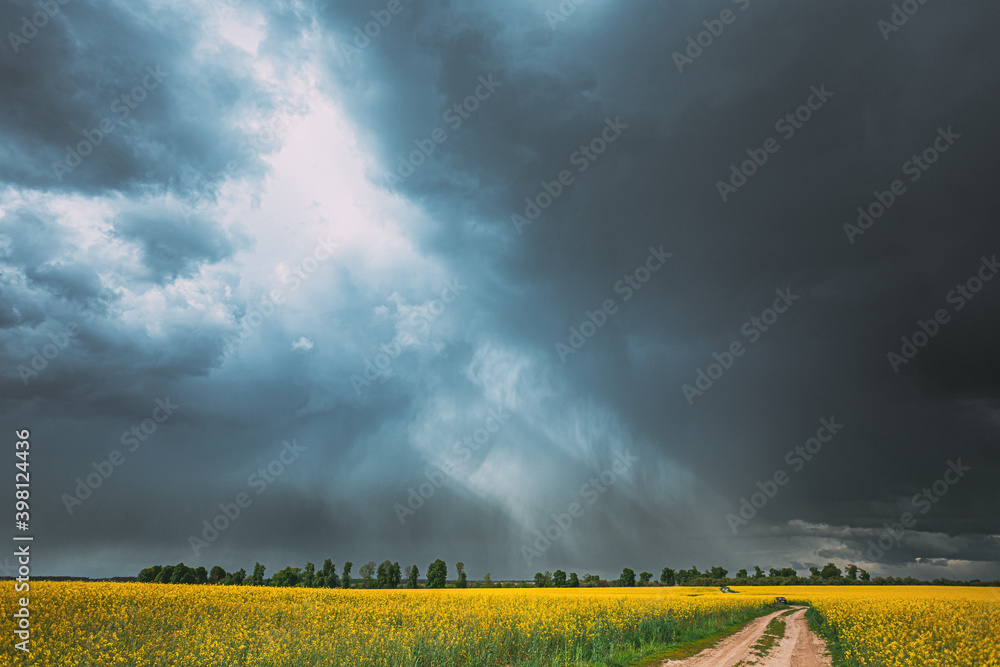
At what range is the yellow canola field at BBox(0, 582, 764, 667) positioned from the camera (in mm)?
12797

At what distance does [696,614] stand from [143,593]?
31672mm

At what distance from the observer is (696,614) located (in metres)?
31.1

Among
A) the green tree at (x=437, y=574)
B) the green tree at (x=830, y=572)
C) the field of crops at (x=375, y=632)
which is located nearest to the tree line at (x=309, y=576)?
the green tree at (x=437, y=574)

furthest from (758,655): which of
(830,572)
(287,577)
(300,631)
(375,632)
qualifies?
(830,572)

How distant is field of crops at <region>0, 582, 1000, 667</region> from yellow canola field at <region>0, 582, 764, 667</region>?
5 cm

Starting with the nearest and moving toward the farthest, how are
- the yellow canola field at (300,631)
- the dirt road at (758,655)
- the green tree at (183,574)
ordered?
the yellow canola field at (300,631)
the dirt road at (758,655)
the green tree at (183,574)

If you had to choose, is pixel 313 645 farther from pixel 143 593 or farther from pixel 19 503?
pixel 143 593

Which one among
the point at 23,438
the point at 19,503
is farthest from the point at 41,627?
the point at 23,438

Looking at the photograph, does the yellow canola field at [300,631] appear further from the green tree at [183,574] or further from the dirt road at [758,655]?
the green tree at [183,574]

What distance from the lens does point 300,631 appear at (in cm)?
1608

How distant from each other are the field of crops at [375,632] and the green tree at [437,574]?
266ft

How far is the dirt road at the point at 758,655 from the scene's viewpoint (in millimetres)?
18312

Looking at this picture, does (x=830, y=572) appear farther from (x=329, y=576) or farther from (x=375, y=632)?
(x=375, y=632)

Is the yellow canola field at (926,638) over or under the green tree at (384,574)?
under
